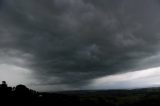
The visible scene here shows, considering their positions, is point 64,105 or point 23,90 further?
point 23,90

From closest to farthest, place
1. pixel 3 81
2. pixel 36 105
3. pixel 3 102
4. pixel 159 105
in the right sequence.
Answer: pixel 3 102 → pixel 36 105 → pixel 3 81 → pixel 159 105

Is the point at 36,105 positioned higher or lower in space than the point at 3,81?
lower

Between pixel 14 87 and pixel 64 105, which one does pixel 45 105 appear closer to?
pixel 64 105

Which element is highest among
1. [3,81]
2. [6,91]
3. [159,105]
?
[3,81]

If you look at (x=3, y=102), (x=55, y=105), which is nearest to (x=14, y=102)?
(x=3, y=102)

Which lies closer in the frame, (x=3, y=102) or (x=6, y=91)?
(x=3, y=102)

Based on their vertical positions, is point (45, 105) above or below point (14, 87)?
below

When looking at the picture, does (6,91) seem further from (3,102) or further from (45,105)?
(45,105)

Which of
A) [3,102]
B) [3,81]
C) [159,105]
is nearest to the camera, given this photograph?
[3,102]

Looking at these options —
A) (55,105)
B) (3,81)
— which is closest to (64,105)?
(55,105)
